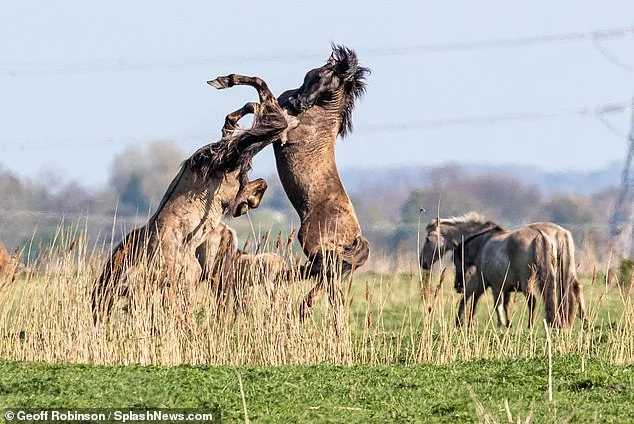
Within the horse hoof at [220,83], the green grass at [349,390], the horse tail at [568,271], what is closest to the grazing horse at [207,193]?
the horse hoof at [220,83]

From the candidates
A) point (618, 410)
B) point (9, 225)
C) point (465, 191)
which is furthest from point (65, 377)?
point (465, 191)

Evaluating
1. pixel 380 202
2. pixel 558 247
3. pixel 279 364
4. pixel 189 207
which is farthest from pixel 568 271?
pixel 380 202

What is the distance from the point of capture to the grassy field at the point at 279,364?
797 cm

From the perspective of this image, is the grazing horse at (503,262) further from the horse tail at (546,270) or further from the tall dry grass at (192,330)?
the tall dry grass at (192,330)

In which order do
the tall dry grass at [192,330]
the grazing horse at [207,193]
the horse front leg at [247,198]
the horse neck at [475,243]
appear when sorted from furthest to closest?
1. the horse neck at [475,243]
2. the horse front leg at [247,198]
3. the grazing horse at [207,193]
4. the tall dry grass at [192,330]

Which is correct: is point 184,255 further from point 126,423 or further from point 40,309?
point 126,423

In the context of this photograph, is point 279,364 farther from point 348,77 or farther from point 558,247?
point 558,247

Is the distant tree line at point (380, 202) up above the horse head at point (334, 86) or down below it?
above

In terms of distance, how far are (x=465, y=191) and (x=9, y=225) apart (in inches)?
745

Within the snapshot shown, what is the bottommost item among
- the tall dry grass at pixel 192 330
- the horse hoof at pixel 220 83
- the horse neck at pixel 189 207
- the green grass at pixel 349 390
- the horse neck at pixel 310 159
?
the green grass at pixel 349 390

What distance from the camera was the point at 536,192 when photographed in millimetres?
60656

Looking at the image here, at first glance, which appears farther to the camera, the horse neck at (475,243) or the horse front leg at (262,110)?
the horse neck at (475,243)

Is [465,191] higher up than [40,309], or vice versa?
[465,191]

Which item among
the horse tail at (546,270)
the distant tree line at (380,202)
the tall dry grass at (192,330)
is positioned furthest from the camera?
the distant tree line at (380,202)
